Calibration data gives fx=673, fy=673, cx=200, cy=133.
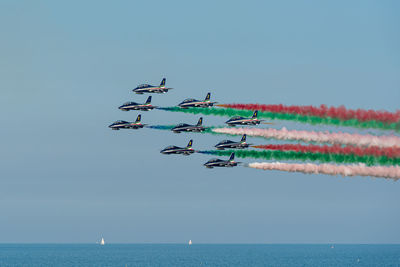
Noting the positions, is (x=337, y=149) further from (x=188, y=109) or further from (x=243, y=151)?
(x=188, y=109)

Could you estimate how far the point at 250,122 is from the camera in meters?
160

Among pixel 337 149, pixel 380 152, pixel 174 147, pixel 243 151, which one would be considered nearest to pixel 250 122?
pixel 243 151

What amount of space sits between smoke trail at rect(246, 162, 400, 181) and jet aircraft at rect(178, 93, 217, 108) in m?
20.1

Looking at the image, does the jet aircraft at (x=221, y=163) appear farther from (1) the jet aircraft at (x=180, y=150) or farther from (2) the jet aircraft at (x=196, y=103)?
(2) the jet aircraft at (x=196, y=103)

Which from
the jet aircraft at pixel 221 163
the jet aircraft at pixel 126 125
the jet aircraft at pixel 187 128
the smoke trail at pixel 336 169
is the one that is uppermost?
the jet aircraft at pixel 126 125

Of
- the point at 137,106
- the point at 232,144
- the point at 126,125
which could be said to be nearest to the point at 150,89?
the point at 137,106

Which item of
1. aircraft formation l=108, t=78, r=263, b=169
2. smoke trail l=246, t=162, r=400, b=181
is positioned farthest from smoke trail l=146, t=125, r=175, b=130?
smoke trail l=246, t=162, r=400, b=181

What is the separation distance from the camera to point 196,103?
160 metres

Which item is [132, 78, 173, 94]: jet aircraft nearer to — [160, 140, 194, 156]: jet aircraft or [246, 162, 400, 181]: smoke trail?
[160, 140, 194, 156]: jet aircraft

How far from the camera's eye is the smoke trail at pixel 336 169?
4737 inches

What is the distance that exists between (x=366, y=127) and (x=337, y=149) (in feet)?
26.9

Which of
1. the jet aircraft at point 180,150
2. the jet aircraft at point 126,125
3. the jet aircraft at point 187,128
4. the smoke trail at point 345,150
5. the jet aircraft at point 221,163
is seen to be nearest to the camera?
the smoke trail at point 345,150

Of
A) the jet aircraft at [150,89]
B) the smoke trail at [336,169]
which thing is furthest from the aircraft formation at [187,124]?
the smoke trail at [336,169]

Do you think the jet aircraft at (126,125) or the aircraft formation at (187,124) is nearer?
the aircraft formation at (187,124)
